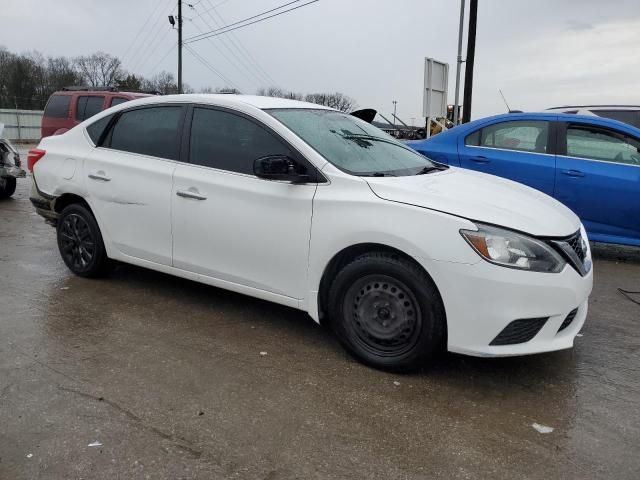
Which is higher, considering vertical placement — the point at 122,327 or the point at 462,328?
the point at 462,328

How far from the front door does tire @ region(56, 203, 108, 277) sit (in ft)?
3.29

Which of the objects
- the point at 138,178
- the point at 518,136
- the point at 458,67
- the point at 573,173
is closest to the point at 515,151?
the point at 518,136

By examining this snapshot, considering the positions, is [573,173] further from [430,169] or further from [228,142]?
[228,142]

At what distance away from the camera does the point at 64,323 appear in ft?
13.5

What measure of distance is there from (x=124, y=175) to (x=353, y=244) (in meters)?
2.15

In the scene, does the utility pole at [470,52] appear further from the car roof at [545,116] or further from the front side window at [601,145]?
the front side window at [601,145]

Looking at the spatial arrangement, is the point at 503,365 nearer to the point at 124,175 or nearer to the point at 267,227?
the point at 267,227

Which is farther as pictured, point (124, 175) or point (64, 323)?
point (124, 175)

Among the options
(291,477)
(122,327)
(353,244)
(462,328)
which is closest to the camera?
(291,477)

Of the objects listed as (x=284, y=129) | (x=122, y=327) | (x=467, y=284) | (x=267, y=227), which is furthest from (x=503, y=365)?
(x=122, y=327)

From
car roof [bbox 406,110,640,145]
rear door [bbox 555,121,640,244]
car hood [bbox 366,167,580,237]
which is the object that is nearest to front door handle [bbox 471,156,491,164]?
car roof [bbox 406,110,640,145]

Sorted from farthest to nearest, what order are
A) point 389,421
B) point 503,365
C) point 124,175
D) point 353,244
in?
point 124,175 → point 503,365 → point 353,244 → point 389,421

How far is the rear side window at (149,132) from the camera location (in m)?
4.39

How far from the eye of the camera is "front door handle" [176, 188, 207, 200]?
13.3ft
